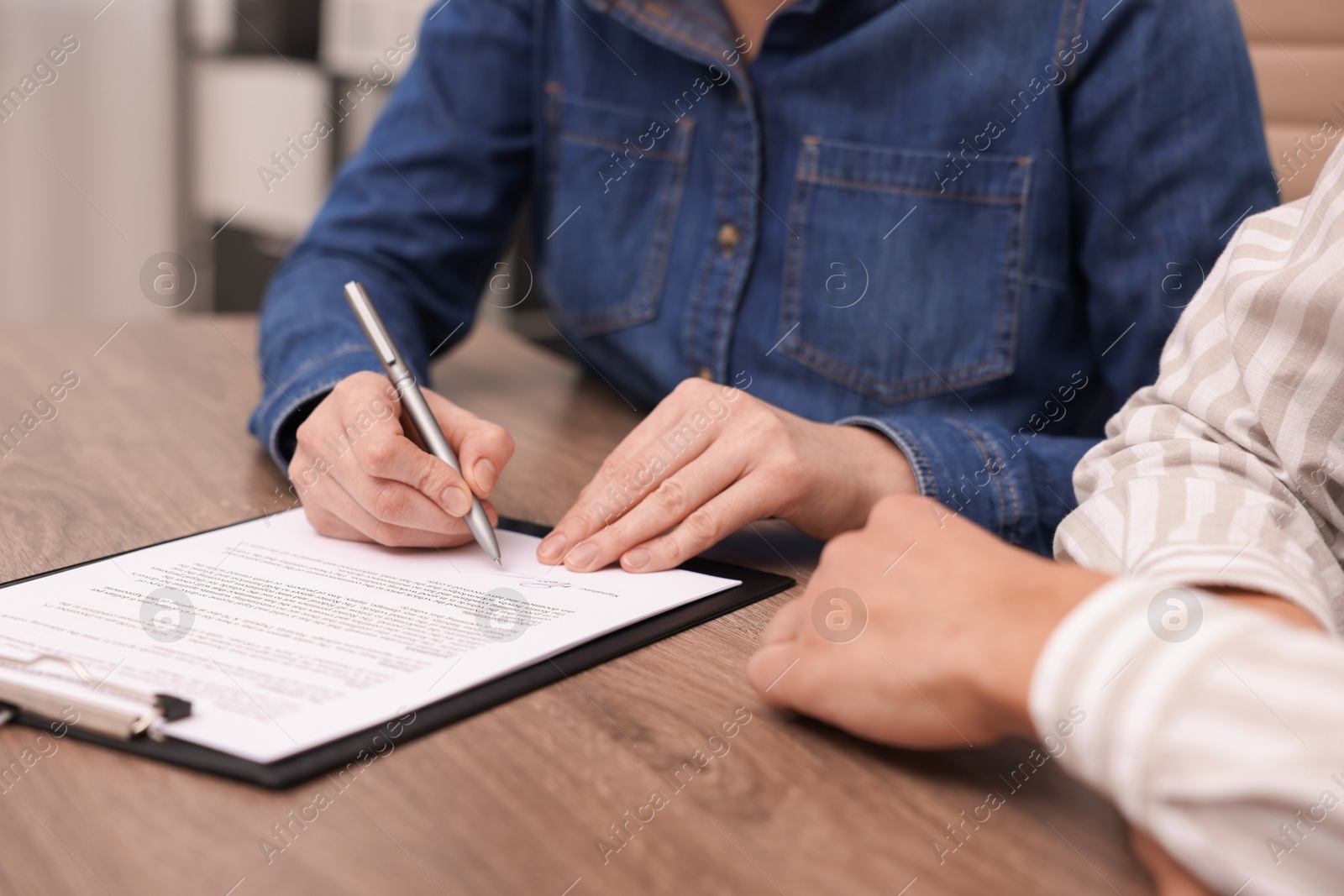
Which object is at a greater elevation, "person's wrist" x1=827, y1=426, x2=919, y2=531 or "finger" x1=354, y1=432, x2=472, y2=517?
"finger" x1=354, y1=432, x2=472, y2=517

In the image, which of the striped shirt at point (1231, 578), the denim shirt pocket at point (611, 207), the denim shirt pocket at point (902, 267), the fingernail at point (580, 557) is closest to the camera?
the striped shirt at point (1231, 578)

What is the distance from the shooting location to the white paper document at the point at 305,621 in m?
0.44

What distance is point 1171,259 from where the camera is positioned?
2.77ft

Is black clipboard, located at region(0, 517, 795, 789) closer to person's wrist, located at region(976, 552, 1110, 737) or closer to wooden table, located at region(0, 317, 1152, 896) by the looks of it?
wooden table, located at region(0, 317, 1152, 896)

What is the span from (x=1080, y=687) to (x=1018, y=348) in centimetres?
61

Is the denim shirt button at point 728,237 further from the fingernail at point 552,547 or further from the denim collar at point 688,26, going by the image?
the fingernail at point 552,547

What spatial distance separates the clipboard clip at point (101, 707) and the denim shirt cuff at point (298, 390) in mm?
352

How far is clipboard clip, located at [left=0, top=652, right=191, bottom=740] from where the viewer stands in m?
0.42

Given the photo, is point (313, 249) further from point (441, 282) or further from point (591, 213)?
point (591, 213)

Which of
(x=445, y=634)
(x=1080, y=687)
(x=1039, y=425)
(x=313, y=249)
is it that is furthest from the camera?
(x=313, y=249)

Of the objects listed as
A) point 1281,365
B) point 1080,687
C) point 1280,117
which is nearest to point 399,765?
point 1080,687

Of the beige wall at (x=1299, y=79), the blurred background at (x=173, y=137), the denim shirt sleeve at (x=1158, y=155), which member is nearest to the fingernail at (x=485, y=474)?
the denim shirt sleeve at (x=1158, y=155)

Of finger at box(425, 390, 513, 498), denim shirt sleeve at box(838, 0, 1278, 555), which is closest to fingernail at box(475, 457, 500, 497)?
finger at box(425, 390, 513, 498)

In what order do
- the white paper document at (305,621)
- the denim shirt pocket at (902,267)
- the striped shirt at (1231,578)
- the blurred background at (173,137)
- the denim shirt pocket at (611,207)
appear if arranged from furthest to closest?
1. the blurred background at (173,137)
2. the denim shirt pocket at (611,207)
3. the denim shirt pocket at (902,267)
4. the white paper document at (305,621)
5. the striped shirt at (1231,578)
